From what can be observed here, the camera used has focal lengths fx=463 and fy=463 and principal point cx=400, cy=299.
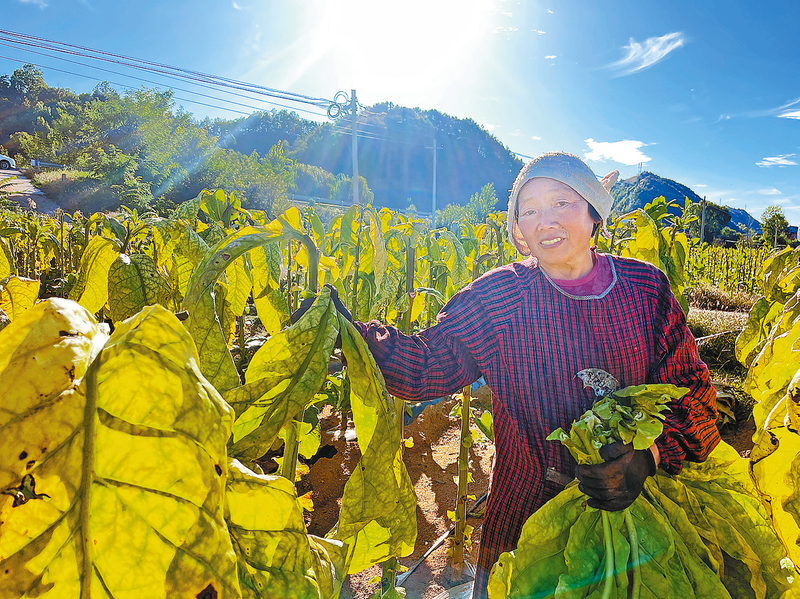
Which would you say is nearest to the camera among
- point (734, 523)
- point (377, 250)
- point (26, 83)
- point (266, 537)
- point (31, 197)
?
point (266, 537)

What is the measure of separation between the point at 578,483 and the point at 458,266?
149 centimetres

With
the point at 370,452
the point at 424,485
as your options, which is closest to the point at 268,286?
the point at 370,452

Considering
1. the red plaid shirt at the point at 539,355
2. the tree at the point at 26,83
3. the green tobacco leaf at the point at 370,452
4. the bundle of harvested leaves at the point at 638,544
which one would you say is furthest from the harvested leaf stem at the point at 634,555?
the tree at the point at 26,83

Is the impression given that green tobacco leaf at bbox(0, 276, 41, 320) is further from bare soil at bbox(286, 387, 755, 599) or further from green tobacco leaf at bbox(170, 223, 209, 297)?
bare soil at bbox(286, 387, 755, 599)

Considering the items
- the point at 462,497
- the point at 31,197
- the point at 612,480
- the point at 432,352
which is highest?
the point at 31,197

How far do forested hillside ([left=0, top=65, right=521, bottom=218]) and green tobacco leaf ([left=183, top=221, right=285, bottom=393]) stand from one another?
38.9 feet

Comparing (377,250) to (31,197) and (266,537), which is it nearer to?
(266,537)

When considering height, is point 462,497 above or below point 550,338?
below

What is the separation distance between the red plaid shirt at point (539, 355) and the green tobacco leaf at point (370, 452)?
0.54 meters

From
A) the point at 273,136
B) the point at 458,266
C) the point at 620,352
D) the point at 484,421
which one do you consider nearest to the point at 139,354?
the point at 620,352

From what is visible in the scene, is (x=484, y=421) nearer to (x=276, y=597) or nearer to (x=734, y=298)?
(x=276, y=597)

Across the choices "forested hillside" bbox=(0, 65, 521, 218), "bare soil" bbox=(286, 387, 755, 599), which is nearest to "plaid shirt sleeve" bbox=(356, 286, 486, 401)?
"bare soil" bbox=(286, 387, 755, 599)

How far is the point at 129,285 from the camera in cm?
85

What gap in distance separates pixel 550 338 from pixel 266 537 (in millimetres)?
1114
